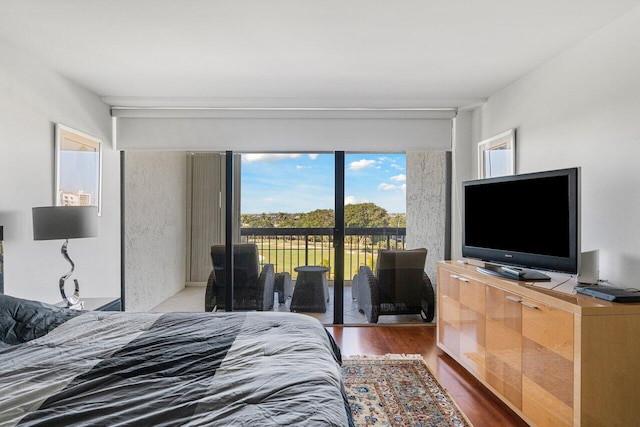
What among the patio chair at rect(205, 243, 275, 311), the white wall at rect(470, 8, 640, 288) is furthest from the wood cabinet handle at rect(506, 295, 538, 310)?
the patio chair at rect(205, 243, 275, 311)

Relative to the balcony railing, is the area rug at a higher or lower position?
lower

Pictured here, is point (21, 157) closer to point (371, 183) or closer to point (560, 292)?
point (371, 183)

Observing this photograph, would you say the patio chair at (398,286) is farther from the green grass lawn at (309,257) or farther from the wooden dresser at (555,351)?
the wooden dresser at (555,351)

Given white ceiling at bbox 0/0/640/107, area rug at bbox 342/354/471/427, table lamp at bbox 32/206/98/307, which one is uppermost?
white ceiling at bbox 0/0/640/107

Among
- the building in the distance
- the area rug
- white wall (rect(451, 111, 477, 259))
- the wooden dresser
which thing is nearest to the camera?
the wooden dresser

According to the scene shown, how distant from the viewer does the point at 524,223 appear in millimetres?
2643

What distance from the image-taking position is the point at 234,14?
2.31m

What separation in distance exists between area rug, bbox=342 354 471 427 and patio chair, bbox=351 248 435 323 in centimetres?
97

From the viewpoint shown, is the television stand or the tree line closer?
the television stand

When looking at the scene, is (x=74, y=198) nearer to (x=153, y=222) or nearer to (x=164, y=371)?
(x=153, y=222)

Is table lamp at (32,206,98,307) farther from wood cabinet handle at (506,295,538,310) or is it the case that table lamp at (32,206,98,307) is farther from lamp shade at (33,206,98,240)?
wood cabinet handle at (506,295,538,310)

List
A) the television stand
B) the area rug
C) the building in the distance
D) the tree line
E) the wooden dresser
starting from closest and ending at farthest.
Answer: the wooden dresser
the area rug
the television stand
the building in the distance
the tree line

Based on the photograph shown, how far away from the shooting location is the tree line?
4.40 meters

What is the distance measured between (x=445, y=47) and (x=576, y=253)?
5.24ft
